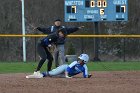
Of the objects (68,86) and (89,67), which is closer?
(68,86)

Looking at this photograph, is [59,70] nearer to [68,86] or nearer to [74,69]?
[74,69]

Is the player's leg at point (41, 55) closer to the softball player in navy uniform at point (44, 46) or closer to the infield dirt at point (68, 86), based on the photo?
the softball player in navy uniform at point (44, 46)

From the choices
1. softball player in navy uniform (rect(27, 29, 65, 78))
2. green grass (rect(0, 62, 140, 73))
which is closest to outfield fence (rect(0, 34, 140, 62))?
green grass (rect(0, 62, 140, 73))

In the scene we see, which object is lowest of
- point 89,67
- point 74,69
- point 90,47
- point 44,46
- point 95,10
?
point 90,47

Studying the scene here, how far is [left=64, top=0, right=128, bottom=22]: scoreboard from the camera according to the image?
93.5 ft

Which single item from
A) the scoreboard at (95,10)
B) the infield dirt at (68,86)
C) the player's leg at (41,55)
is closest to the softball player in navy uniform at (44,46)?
the player's leg at (41,55)

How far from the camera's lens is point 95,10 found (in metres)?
28.5

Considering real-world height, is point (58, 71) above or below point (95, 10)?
below

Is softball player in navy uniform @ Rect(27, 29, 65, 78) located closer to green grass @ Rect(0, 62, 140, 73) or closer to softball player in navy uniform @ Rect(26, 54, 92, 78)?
softball player in navy uniform @ Rect(26, 54, 92, 78)

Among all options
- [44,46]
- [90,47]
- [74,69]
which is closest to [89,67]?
[44,46]

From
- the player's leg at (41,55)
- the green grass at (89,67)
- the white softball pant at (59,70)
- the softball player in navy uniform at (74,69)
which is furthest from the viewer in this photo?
the green grass at (89,67)

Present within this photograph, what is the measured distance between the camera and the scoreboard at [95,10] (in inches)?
1121

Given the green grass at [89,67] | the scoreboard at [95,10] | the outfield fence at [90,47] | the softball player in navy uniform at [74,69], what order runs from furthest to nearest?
the outfield fence at [90,47]
the scoreboard at [95,10]
the green grass at [89,67]
the softball player in navy uniform at [74,69]

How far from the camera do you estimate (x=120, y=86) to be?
12.9 meters
